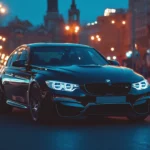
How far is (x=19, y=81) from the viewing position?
12.9 meters

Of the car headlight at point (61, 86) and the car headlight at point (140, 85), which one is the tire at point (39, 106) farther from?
the car headlight at point (140, 85)

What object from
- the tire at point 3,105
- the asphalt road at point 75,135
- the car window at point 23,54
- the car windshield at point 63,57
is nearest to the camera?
the asphalt road at point 75,135

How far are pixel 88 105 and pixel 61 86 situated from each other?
1.77ft

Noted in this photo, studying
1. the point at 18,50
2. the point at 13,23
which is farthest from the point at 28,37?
the point at 18,50

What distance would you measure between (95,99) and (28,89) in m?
1.48

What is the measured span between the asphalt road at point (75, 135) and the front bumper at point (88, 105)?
23 cm

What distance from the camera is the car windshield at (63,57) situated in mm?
12655

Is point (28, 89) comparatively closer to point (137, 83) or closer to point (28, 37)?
point (137, 83)

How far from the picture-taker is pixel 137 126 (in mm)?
11297

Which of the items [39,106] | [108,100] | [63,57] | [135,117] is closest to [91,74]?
[108,100]

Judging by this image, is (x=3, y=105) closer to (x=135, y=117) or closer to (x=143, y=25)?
(x=135, y=117)

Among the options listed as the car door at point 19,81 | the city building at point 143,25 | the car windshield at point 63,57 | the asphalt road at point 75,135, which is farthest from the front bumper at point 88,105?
the city building at point 143,25

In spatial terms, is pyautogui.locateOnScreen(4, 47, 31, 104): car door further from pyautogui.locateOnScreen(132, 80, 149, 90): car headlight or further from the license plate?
pyautogui.locateOnScreen(132, 80, 149, 90): car headlight

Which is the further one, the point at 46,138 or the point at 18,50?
the point at 18,50
